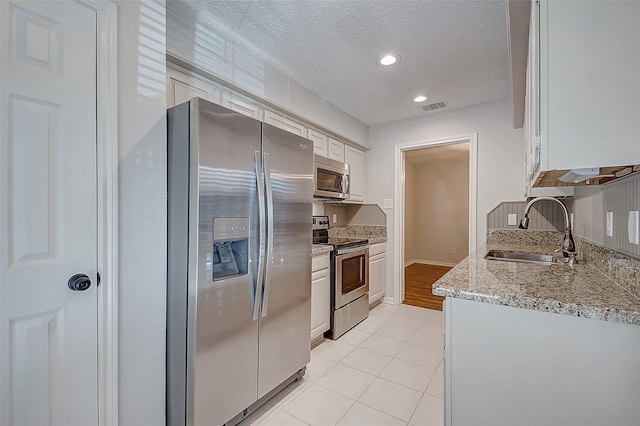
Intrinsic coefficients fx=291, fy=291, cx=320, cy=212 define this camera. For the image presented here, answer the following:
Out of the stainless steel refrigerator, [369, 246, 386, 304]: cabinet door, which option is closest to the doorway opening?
[369, 246, 386, 304]: cabinet door

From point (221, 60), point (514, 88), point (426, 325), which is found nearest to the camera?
point (221, 60)

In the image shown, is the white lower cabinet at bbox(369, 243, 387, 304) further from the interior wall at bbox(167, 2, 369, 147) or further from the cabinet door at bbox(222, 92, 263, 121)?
the cabinet door at bbox(222, 92, 263, 121)

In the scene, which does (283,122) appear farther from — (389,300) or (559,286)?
(389,300)

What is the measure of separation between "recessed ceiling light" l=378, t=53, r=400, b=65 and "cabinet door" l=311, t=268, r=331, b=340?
1.81 metres

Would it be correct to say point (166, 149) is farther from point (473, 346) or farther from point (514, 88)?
point (514, 88)

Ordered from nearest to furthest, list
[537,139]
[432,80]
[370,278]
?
[537,139] → [432,80] → [370,278]

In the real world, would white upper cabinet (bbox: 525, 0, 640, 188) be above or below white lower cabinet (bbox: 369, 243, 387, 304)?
above

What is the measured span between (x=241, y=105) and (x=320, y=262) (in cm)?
144

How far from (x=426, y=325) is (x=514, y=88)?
2.33 meters

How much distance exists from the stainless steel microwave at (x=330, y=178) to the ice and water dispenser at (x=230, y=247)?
136 cm

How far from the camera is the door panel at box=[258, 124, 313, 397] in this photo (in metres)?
1.75

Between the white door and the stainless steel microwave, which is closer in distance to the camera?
the white door

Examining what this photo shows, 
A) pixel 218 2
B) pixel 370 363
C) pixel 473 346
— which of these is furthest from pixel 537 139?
pixel 370 363

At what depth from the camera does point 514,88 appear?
212 centimetres
